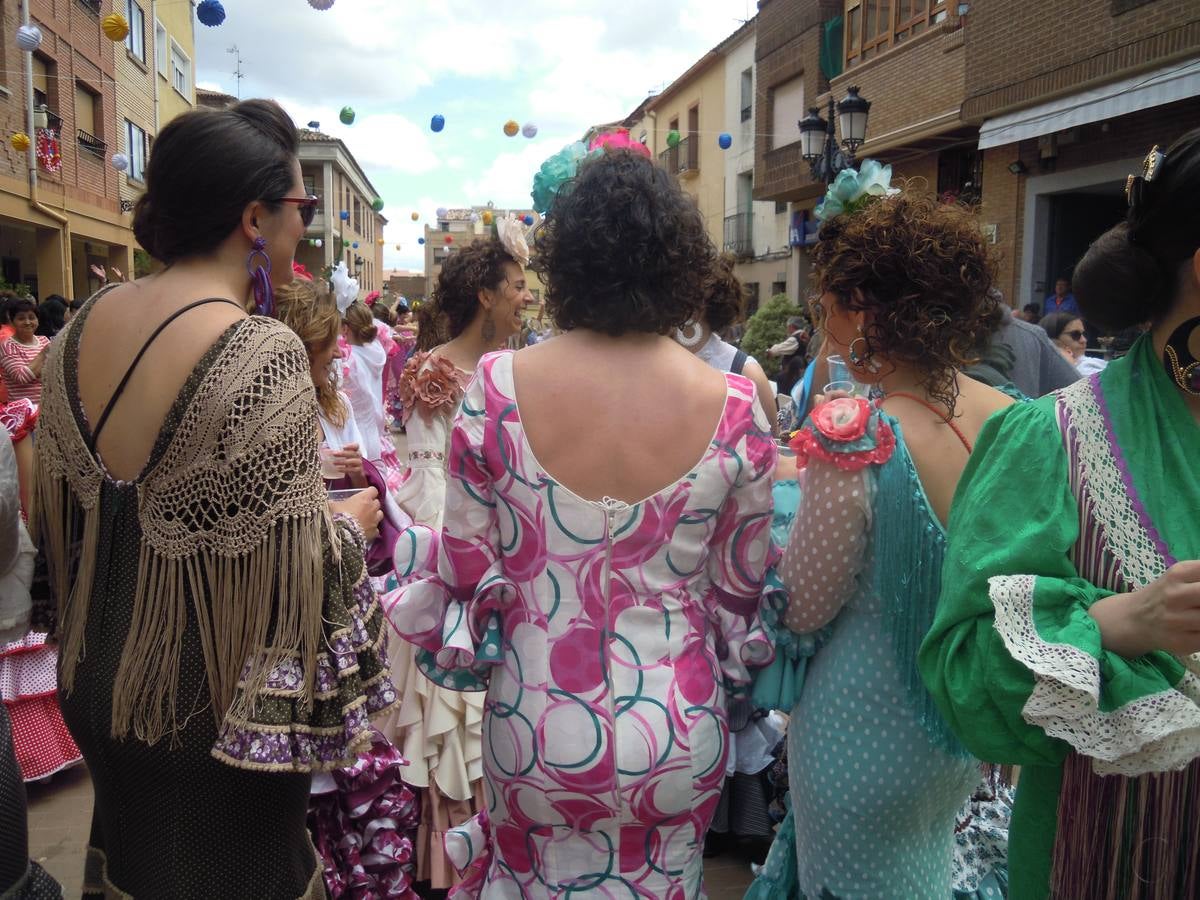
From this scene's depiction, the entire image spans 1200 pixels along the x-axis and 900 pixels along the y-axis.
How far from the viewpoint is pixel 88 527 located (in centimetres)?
180

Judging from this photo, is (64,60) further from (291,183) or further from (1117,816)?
(1117,816)

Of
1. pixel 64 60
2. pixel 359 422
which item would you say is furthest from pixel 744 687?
pixel 64 60

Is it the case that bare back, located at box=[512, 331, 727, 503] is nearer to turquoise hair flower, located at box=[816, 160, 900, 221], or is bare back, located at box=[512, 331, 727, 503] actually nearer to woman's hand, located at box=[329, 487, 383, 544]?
woman's hand, located at box=[329, 487, 383, 544]

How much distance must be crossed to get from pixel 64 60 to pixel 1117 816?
19.3 meters

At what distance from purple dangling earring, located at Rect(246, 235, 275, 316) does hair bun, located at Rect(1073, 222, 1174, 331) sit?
59.1 inches

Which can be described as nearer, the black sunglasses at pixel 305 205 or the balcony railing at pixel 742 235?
the black sunglasses at pixel 305 205

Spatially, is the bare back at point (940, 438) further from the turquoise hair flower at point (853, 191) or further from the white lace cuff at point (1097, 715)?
the white lace cuff at point (1097, 715)

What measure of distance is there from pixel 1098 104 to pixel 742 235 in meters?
15.1

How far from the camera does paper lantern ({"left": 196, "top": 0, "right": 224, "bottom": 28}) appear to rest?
7.66 meters

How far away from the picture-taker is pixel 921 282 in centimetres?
204

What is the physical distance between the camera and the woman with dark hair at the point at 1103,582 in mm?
1247

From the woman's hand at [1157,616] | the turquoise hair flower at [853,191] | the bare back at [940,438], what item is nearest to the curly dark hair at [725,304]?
the turquoise hair flower at [853,191]

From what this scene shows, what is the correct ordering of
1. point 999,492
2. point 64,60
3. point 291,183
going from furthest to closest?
point 64,60
point 291,183
point 999,492

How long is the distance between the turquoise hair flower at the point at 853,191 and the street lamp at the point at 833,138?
7043mm
